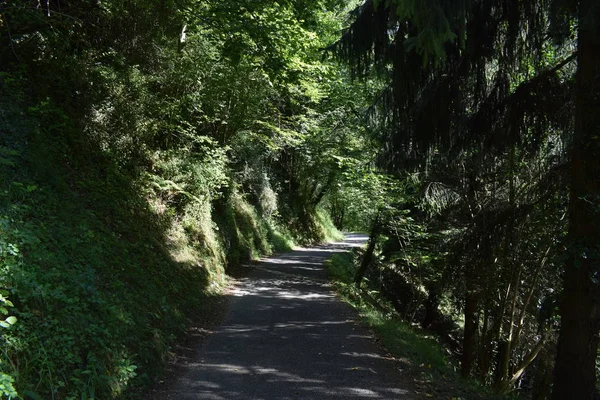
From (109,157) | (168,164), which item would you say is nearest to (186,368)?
(109,157)

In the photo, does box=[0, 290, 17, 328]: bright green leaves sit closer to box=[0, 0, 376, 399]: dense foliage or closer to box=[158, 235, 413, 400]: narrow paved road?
box=[0, 0, 376, 399]: dense foliage

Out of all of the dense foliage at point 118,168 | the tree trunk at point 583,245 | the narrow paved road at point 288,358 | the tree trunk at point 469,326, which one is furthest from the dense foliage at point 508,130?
the dense foliage at point 118,168

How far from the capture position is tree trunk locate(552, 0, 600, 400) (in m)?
5.02

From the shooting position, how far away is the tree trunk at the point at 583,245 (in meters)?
5.02

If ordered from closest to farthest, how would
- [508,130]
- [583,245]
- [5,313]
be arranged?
[5,313], [583,245], [508,130]

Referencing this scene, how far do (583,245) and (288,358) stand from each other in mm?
4235

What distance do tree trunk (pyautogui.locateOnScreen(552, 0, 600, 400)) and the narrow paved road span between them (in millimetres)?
2091

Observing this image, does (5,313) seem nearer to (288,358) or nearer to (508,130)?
(288,358)

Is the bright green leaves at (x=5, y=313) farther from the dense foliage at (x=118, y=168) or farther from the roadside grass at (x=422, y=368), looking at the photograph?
the roadside grass at (x=422, y=368)

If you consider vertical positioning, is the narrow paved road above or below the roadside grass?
above

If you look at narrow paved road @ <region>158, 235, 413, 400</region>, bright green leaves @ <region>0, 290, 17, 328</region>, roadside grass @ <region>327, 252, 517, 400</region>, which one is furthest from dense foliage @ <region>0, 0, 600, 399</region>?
roadside grass @ <region>327, 252, 517, 400</region>

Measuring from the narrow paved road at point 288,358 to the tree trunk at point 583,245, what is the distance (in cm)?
209

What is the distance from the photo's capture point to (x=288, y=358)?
6.84 metres

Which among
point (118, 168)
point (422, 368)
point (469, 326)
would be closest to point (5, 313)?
point (422, 368)
